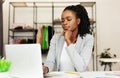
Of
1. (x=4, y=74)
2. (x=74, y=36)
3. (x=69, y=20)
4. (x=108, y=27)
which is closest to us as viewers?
(x=4, y=74)

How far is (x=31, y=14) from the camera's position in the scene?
16.5 feet

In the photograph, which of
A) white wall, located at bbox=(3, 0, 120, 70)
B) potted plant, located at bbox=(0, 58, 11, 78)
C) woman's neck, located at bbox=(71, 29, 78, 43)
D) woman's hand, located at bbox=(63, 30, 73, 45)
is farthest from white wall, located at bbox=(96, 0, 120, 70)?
potted plant, located at bbox=(0, 58, 11, 78)

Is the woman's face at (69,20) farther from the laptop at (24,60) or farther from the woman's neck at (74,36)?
the laptop at (24,60)

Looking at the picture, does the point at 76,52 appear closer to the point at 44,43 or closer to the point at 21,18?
the point at 44,43

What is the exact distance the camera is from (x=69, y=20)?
201cm

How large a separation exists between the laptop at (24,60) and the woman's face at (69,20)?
2.40 feet

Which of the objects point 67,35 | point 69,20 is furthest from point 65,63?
point 69,20

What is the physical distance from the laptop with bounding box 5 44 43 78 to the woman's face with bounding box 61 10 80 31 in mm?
730

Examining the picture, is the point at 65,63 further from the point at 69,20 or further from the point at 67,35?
the point at 69,20

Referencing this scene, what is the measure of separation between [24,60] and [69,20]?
78 centimetres

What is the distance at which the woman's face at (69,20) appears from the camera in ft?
6.57

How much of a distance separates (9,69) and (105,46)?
391 cm

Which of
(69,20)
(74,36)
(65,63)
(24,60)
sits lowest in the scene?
(65,63)

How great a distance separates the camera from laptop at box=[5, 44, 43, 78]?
4.35 feet
